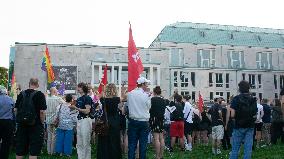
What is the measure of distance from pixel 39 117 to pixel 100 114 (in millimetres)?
1430

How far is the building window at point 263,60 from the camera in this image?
225ft

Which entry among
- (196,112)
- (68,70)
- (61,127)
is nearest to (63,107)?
(61,127)

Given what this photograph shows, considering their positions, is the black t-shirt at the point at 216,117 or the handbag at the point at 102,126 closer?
the handbag at the point at 102,126

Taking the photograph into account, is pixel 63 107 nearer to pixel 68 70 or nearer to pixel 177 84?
pixel 68 70

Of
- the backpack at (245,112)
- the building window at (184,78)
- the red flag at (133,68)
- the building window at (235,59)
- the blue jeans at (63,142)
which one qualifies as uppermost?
the building window at (235,59)

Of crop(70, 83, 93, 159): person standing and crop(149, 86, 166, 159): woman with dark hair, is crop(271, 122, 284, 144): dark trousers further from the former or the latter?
crop(70, 83, 93, 159): person standing

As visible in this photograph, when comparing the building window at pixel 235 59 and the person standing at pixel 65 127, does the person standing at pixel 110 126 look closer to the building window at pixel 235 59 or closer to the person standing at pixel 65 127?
the person standing at pixel 65 127

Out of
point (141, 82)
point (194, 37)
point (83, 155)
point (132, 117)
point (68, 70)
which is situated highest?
point (194, 37)

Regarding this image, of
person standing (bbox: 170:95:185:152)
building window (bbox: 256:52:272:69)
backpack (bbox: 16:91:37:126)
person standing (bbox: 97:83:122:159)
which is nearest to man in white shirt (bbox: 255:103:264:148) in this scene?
person standing (bbox: 170:95:185:152)

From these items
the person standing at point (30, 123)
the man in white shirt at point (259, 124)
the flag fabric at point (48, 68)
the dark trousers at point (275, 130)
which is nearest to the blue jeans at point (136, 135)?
the person standing at point (30, 123)

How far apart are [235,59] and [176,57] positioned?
10.5 meters

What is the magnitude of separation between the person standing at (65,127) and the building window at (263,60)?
59830mm

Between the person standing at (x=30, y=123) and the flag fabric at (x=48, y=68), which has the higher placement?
the flag fabric at (x=48, y=68)

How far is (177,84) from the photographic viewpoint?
6234cm
